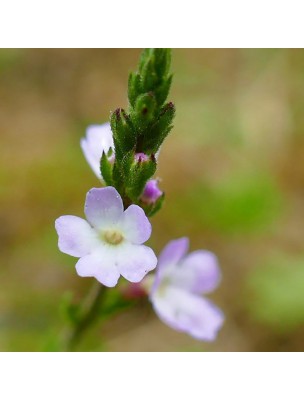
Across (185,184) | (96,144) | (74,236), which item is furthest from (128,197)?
(185,184)

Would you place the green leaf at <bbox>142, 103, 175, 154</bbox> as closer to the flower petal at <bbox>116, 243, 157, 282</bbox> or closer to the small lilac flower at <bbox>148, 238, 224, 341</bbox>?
the flower petal at <bbox>116, 243, 157, 282</bbox>

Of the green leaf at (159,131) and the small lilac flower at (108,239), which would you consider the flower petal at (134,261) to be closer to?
the small lilac flower at (108,239)

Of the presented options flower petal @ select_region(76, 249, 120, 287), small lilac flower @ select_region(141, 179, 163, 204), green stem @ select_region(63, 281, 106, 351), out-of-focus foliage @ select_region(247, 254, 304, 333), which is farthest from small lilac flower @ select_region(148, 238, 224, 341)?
out-of-focus foliage @ select_region(247, 254, 304, 333)

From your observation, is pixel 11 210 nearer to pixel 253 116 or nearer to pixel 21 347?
pixel 21 347

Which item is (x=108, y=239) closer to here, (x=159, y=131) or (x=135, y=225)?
(x=135, y=225)

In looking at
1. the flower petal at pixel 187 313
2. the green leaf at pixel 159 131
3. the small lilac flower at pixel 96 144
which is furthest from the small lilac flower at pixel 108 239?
the flower petal at pixel 187 313
